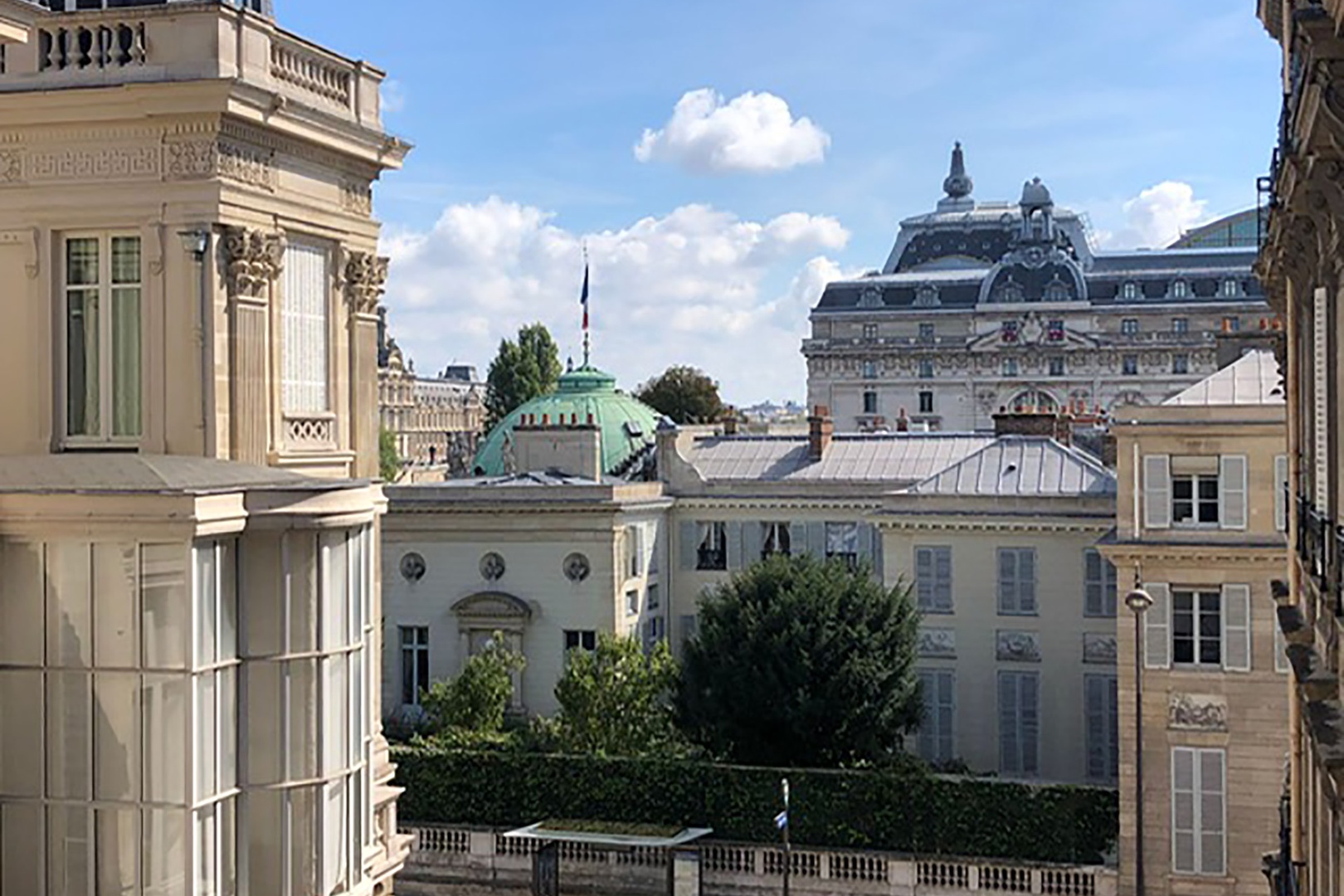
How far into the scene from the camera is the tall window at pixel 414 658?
4347cm

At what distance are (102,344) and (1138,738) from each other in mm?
17168

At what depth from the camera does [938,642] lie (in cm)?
3759

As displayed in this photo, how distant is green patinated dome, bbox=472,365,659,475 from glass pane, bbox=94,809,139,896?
37542 mm

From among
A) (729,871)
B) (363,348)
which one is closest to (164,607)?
(363,348)

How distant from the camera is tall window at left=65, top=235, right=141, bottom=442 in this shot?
1730 cm

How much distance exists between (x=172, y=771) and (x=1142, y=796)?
19049 millimetres

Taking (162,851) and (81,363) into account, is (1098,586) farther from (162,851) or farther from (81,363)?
(162,851)

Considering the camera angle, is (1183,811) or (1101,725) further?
(1101,725)

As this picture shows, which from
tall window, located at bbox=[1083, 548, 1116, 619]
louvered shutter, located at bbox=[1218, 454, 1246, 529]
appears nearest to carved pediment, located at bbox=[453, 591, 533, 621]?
tall window, located at bbox=[1083, 548, 1116, 619]

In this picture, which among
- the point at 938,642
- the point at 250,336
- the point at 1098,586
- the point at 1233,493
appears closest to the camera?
the point at 250,336

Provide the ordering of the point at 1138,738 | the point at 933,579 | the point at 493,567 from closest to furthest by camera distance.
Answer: the point at 1138,738 < the point at 933,579 < the point at 493,567

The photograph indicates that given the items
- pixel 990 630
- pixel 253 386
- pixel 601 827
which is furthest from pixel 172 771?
pixel 990 630

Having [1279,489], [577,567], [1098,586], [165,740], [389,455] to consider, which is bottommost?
[1098,586]

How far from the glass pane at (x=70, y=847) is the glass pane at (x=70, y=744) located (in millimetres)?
165
